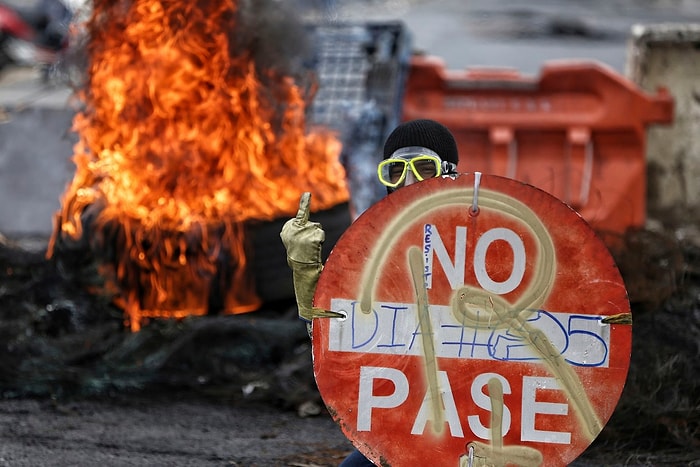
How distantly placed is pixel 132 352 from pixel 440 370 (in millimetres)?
3227

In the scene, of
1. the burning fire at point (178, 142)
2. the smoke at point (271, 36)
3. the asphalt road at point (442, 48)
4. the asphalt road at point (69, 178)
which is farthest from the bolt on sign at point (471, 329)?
the asphalt road at point (442, 48)

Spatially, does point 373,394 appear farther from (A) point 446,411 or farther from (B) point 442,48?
(B) point 442,48

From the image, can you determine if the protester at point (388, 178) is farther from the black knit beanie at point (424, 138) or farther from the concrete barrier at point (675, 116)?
the concrete barrier at point (675, 116)

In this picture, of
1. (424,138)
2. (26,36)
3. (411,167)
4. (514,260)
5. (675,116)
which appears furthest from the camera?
(26,36)

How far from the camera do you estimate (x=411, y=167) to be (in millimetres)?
3562

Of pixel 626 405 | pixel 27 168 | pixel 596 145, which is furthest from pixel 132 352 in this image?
pixel 596 145

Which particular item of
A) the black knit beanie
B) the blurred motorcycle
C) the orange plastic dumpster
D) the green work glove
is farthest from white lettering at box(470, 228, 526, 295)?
the blurred motorcycle

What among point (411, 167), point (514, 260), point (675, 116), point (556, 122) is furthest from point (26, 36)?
point (514, 260)

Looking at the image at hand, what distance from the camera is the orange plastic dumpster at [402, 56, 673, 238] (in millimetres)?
8977

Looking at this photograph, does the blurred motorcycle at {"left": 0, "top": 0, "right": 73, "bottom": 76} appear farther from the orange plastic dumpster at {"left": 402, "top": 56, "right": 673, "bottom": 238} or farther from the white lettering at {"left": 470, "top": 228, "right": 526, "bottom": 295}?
the white lettering at {"left": 470, "top": 228, "right": 526, "bottom": 295}

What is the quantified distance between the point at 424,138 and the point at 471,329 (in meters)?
0.87

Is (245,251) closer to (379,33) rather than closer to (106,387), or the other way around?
(106,387)

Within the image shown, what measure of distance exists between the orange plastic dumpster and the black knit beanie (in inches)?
206

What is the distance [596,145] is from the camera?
9172 mm
